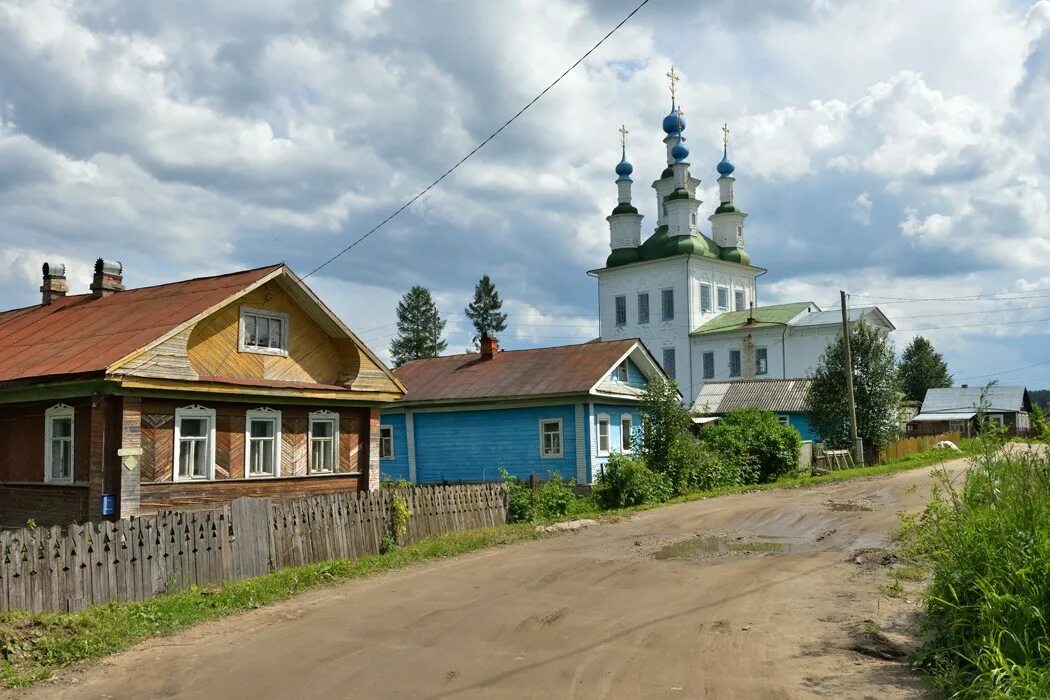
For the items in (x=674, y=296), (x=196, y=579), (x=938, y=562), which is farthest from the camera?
(x=674, y=296)

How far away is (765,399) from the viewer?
4366cm

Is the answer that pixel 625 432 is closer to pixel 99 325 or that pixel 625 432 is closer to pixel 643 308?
pixel 99 325

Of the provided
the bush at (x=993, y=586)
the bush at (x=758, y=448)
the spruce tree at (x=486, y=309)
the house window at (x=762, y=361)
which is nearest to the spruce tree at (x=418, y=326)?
the spruce tree at (x=486, y=309)

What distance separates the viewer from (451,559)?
13.9m

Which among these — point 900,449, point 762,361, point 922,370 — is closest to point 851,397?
point 900,449

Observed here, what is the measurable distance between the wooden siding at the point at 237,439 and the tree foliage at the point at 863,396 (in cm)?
2403

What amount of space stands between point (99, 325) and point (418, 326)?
6454cm

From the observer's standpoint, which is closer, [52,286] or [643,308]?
[52,286]

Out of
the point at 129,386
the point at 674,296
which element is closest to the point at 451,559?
the point at 129,386

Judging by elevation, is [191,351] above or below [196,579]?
above

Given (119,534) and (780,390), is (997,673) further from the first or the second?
(780,390)

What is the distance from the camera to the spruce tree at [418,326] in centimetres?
8100

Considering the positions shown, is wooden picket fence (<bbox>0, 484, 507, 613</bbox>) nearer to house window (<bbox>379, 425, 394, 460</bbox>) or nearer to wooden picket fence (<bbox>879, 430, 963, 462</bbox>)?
A: house window (<bbox>379, 425, 394, 460</bbox>)

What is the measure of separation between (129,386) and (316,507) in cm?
379
